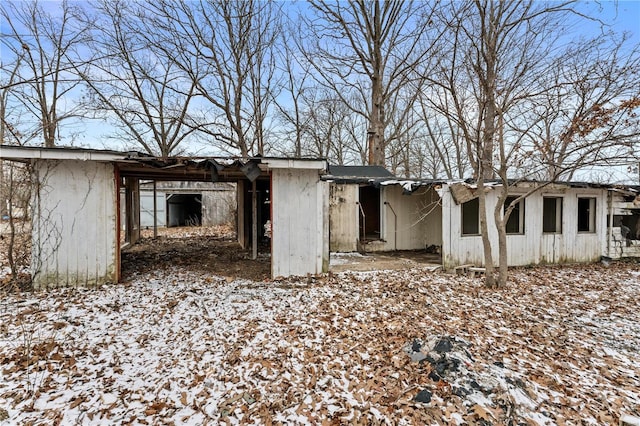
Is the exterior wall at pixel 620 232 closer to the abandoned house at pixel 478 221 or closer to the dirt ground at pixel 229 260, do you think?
the abandoned house at pixel 478 221

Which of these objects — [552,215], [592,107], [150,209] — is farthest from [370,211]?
[150,209]

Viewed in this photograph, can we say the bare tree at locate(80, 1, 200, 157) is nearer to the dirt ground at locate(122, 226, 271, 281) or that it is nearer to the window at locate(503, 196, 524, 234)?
the dirt ground at locate(122, 226, 271, 281)

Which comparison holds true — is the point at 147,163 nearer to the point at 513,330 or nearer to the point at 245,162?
the point at 245,162

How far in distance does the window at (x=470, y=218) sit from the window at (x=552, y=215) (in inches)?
74.9

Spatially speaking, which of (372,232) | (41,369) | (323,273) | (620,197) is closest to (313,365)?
(41,369)

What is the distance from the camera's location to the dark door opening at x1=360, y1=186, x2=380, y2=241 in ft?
36.3

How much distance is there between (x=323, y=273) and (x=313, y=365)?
3.45 metres

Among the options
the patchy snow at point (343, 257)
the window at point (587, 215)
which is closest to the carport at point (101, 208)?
the patchy snow at point (343, 257)

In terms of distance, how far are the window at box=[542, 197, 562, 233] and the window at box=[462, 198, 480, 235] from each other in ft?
6.24

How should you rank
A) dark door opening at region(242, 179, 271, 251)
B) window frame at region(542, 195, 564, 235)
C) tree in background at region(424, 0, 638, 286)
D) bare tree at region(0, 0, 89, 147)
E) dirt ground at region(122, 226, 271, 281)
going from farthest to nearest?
dark door opening at region(242, 179, 271, 251), bare tree at region(0, 0, 89, 147), window frame at region(542, 195, 564, 235), dirt ground at region(122, 226, 271, 281), tree in background at region(424, 0, 638, 286)

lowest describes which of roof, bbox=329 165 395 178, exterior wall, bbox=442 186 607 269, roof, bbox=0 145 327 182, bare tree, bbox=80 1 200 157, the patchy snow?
the patchy snow

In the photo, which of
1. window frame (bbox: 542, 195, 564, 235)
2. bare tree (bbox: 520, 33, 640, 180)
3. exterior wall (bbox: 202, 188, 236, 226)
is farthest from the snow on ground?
exterior wall (bbox: 202, 188, 236, 226)

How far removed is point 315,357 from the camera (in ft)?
10.9

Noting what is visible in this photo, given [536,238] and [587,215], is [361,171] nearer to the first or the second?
[536,238]
